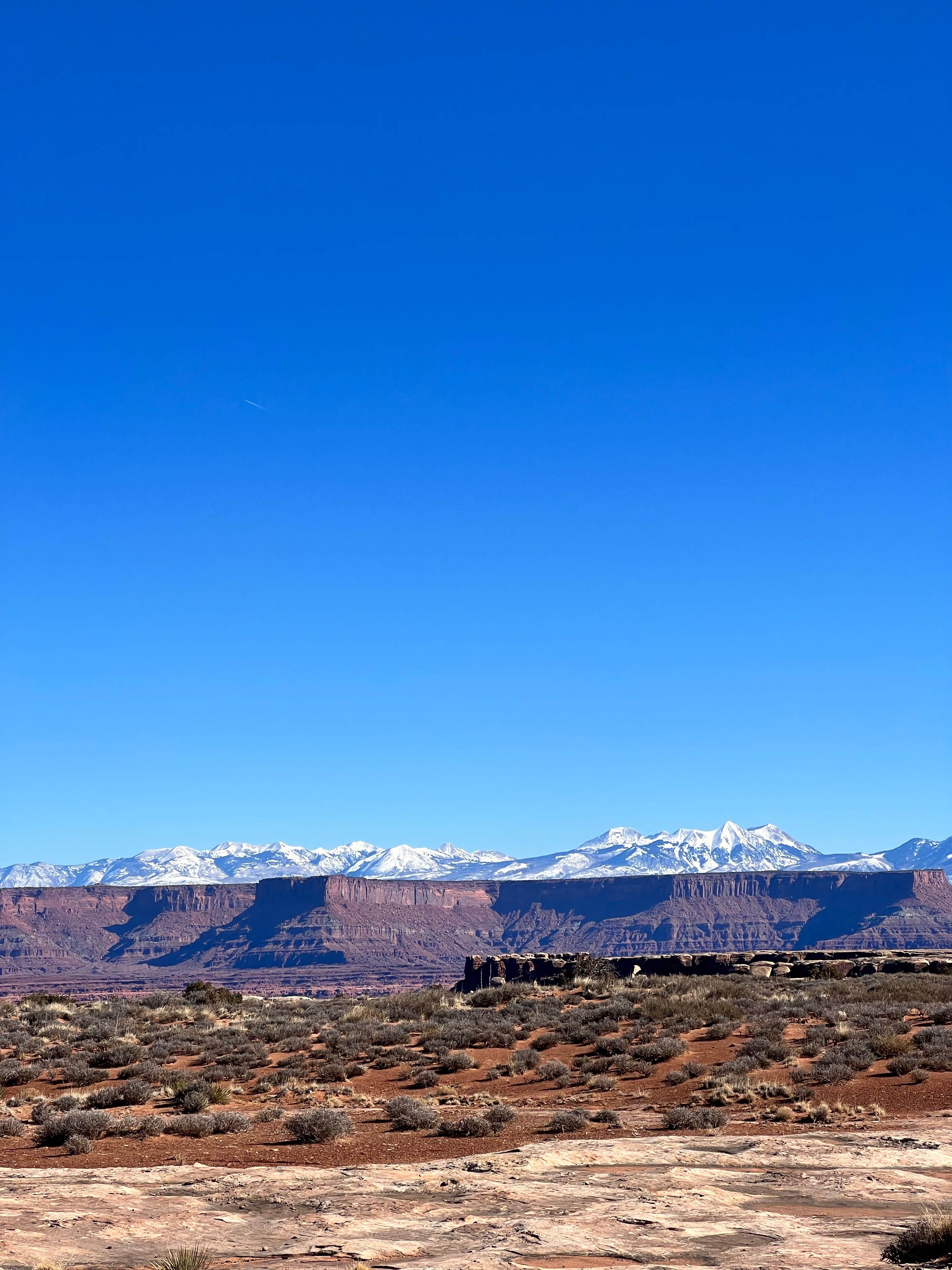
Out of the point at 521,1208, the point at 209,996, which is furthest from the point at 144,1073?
the point at 209,996

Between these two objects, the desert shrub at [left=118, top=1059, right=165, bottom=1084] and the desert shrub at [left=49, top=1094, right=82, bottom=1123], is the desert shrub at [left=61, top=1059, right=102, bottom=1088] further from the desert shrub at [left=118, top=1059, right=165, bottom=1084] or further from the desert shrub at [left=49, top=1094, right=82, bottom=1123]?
the desert shrub at [left=49, top=1094, right=82, bottom=1123]

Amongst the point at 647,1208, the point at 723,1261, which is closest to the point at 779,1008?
the point at 647,1208

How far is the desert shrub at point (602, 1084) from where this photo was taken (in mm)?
25453

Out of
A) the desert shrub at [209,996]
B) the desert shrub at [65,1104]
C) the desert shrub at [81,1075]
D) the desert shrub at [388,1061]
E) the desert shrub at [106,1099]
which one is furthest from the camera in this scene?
the desert shrub at [209,996]

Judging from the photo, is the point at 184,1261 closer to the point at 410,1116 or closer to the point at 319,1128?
the point at 319,1128

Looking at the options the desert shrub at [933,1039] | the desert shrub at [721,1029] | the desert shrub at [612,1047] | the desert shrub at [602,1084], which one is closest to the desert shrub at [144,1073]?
the desert shrub at [602,1084]

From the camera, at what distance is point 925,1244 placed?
1145cm

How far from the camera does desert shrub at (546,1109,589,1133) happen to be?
69.9 ft

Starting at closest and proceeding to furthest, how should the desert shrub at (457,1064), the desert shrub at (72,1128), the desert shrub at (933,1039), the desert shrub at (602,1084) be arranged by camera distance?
1. the desert shrub at (72,1128)
2. the desert shrub at (602,1084)
3. the desert shrub at (933,1039)
4. the desert shrub at (457,1064)

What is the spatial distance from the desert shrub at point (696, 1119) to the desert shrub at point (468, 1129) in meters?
3.36

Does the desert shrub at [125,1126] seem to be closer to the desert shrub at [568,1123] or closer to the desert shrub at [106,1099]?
the desert shrub at [106,1099]

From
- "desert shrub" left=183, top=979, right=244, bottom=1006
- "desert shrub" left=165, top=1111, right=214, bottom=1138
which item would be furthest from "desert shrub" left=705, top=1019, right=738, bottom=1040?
"desert shrub" left=183, top=979, right=244, bottom=1006

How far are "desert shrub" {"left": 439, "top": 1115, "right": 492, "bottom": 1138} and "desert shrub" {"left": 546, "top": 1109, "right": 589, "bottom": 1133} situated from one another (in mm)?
1247

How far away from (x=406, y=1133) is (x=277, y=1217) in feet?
25.5
